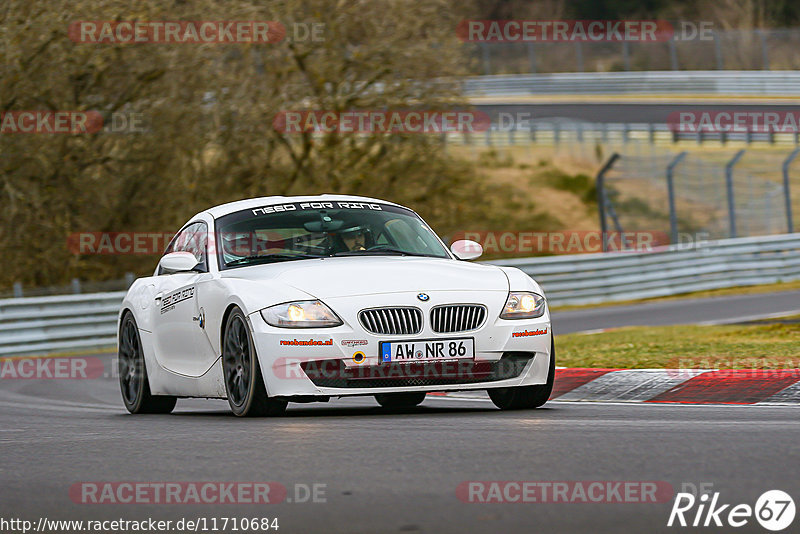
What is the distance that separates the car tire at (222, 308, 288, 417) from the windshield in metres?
0.78

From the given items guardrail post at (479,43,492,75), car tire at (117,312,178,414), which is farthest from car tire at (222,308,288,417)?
guardrail post at (479,43,492,75)

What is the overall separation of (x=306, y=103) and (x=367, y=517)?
24.1 m

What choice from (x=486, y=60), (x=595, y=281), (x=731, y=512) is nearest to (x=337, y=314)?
(x=731, y=512)

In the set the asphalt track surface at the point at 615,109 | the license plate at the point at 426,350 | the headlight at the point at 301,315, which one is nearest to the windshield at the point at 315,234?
the headlight at the point at 301,315

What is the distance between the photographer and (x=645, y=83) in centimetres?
4969

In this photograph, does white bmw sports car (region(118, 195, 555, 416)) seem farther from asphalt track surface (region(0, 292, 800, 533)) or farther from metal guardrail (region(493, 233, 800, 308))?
metal guardrail (region(493, 233, 800, 308))

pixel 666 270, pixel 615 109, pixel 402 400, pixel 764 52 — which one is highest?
pixel 764 52

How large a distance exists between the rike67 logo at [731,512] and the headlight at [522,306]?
3.51m

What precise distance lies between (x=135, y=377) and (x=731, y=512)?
21.2ft

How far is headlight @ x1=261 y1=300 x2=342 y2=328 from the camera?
8320 mm

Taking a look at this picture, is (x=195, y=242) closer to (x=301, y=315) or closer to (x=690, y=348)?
(x=301, y=315)

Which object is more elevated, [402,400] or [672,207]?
[402,400]

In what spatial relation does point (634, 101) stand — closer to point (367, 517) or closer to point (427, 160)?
point (427, 160)

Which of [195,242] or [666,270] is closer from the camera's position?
[195,242]
